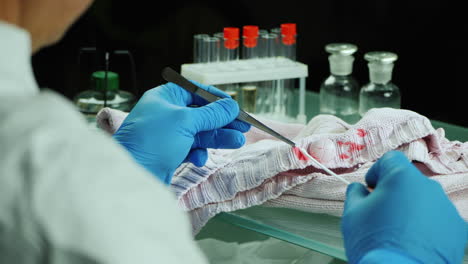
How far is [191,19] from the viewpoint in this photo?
2375 millimetres

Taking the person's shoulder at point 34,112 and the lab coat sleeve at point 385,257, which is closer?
the person's shoulder at point 34,112

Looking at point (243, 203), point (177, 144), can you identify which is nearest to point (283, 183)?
point (243, 203)

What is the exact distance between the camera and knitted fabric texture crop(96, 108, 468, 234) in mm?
1292

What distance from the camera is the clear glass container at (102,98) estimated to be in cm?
204

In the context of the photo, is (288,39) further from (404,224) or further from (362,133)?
(404,224)

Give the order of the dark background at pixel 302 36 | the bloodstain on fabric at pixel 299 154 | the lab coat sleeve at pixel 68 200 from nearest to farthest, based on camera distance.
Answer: the lab coat sleeve at pixel 68 200 → the bloodstain on fabric at pixel 299 154 → the dark background at pixel 302 36

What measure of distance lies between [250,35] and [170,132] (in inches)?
27.7

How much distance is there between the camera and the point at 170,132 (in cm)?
132

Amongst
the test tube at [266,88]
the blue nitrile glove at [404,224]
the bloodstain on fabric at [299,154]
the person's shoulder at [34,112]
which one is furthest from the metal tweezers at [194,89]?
the person's shoulder at [34,112]

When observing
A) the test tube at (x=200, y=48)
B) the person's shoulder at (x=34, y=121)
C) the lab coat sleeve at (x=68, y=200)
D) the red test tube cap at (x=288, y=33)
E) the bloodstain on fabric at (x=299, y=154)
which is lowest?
the bloodstain on fabric at (x=299, y=154)

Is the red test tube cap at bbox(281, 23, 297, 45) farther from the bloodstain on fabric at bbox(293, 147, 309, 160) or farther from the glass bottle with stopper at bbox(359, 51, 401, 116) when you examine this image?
the bloodstain on fabric at bbox(293, 147, 309, 160)

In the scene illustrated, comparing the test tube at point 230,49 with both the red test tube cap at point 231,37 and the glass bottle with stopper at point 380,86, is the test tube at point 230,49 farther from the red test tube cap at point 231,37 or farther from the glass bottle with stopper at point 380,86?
the glass bottle with stopper at point 380,86

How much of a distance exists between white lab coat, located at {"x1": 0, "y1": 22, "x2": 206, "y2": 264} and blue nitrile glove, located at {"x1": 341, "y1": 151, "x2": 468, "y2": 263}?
1.26ft

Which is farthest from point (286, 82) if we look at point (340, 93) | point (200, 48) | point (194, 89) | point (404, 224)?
point (404, 224)
